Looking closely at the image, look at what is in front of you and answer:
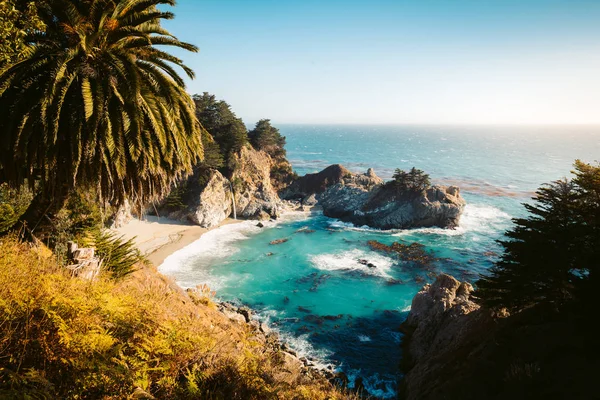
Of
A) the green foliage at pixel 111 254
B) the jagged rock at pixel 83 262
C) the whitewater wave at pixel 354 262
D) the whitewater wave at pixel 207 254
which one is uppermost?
the jagged rock at pixel 83 262

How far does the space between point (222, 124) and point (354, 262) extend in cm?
3851

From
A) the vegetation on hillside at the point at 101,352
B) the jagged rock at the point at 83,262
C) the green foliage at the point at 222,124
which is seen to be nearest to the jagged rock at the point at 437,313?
the vegetation on hillside at the point at 101,352

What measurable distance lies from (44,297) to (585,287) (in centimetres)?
1731

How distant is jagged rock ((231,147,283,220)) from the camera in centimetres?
5706

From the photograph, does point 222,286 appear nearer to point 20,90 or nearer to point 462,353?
point 462,353

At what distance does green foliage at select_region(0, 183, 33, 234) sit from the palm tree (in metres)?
2.47

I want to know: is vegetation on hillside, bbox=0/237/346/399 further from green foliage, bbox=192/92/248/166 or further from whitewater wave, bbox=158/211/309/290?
green foliage, bbox=192/92/248/166

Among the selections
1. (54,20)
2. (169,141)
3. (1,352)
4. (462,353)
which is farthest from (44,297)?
(462,353)

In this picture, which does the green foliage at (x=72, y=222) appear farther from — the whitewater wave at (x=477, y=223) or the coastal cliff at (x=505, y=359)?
the whitewater wave at (x=477, y=223)

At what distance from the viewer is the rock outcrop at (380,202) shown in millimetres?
53469

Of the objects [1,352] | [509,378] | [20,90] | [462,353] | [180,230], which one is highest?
[20,90]

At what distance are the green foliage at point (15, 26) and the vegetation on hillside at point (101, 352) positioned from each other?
183 inches

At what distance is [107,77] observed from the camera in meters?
7.86

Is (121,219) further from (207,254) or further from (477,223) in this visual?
(477,223)
